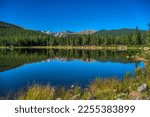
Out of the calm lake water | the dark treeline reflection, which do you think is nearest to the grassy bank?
the calm lake water

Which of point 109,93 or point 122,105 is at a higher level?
point 122,105

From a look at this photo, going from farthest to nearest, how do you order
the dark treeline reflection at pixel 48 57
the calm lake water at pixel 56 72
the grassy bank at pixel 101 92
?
the dark treeline reflection at pixel 48 57 → the calm lake water at pixel 56 72 → the grassy bank at pixel 101 92

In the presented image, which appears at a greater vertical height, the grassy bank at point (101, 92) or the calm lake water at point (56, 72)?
the grassy bank at point (101, 92)

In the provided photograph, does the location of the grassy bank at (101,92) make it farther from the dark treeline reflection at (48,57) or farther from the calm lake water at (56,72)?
the dark treeline reflection at (48,57)

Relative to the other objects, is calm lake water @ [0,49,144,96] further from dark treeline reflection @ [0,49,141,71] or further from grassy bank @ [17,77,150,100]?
grassy bank @ [17,77,150,100]

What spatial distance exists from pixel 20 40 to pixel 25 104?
437 feet

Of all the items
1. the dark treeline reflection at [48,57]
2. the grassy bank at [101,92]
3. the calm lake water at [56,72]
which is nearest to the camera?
the grassy bank at [101,92]

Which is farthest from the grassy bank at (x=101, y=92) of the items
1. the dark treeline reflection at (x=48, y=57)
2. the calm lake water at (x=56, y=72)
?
the dark treeline reflection at (x=48, y=57)

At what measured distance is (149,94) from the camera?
1078 centimetres

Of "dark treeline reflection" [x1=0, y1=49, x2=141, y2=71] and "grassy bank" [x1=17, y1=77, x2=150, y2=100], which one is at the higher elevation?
"grassy bank" [x1=17, y1=77, x2=150, y2=100]

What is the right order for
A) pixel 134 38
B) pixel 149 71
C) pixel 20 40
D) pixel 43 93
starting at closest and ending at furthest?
pixel 43 93, pixel 149 71, pixel 134 38, pixel 20 40

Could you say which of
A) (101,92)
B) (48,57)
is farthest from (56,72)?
(48,57)

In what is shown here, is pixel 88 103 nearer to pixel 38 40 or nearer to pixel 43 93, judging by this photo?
pixel 43 93

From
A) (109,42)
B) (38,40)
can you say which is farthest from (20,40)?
(109,42)
